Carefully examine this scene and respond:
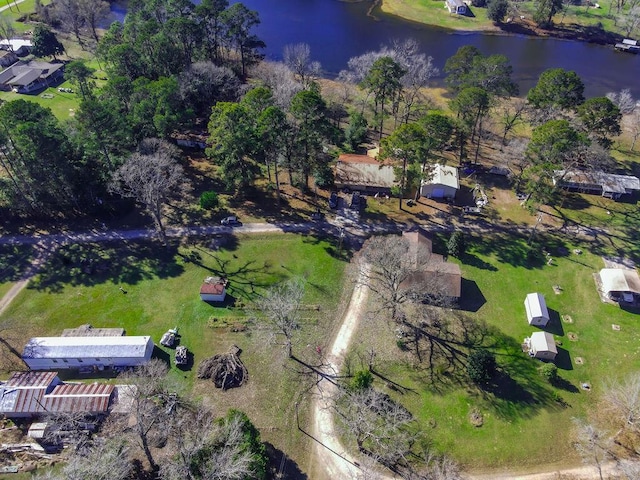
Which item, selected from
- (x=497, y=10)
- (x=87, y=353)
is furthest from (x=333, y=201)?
(x=497, y=10)

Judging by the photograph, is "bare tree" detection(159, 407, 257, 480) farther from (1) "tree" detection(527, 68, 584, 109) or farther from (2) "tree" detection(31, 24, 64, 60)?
(2) "tree" detection(31, 24, 64, 60)

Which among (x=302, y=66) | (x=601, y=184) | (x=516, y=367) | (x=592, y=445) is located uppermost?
(x=302, y=66)

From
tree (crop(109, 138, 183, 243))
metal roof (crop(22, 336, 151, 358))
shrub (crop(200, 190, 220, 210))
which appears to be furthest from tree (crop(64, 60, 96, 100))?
metal roof (crop(22, 336, 151, 358))

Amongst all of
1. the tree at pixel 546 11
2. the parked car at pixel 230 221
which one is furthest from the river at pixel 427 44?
the parked car at pixel 230 221

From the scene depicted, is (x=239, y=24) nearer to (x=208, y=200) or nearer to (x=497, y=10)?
(x=208, y=200)

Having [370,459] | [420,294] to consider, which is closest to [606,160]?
[420,294]

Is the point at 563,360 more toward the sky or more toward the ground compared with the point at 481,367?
more toward the ground

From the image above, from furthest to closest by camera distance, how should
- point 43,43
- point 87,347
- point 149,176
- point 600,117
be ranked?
point 43,43, point 600,117, point 149,176, point 87,347

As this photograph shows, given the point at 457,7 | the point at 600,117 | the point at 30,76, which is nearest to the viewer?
A: the point at 600,117

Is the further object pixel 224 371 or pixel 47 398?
pixel 224 371
